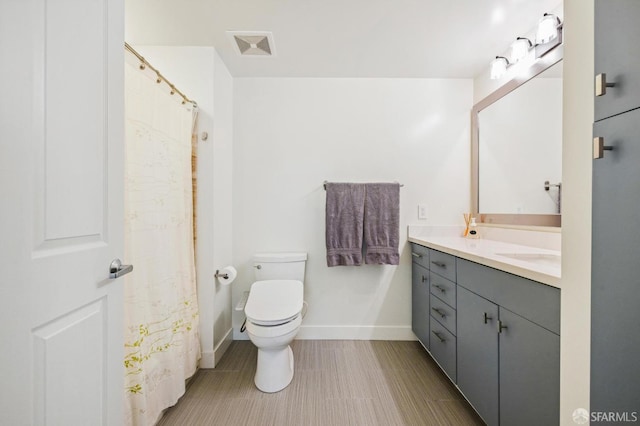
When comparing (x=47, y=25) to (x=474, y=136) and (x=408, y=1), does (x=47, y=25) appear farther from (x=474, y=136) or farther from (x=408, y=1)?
(x=474, y=136)

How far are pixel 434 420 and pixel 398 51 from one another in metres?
2.28

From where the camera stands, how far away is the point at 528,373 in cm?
97

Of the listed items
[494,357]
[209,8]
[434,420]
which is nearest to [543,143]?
[494,357]

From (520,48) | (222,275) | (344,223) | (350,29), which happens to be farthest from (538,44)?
(222,275)

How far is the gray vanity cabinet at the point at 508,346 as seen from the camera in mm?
890

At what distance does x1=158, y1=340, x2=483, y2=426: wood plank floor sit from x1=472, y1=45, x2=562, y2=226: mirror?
1.20 m

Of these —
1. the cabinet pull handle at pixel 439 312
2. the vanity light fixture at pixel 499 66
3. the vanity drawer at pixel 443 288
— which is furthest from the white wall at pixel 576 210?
the vanity light fixture at pixel 499 66

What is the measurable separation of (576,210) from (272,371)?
1.65 m

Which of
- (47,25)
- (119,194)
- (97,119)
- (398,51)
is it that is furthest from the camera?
(398,51)

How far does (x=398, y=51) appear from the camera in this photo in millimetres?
1893

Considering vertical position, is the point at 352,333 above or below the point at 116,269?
below

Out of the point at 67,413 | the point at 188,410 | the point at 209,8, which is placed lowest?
the point at 188,410

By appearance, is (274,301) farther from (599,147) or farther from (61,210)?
(599,147)

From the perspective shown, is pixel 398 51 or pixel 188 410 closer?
pixel 188 410
